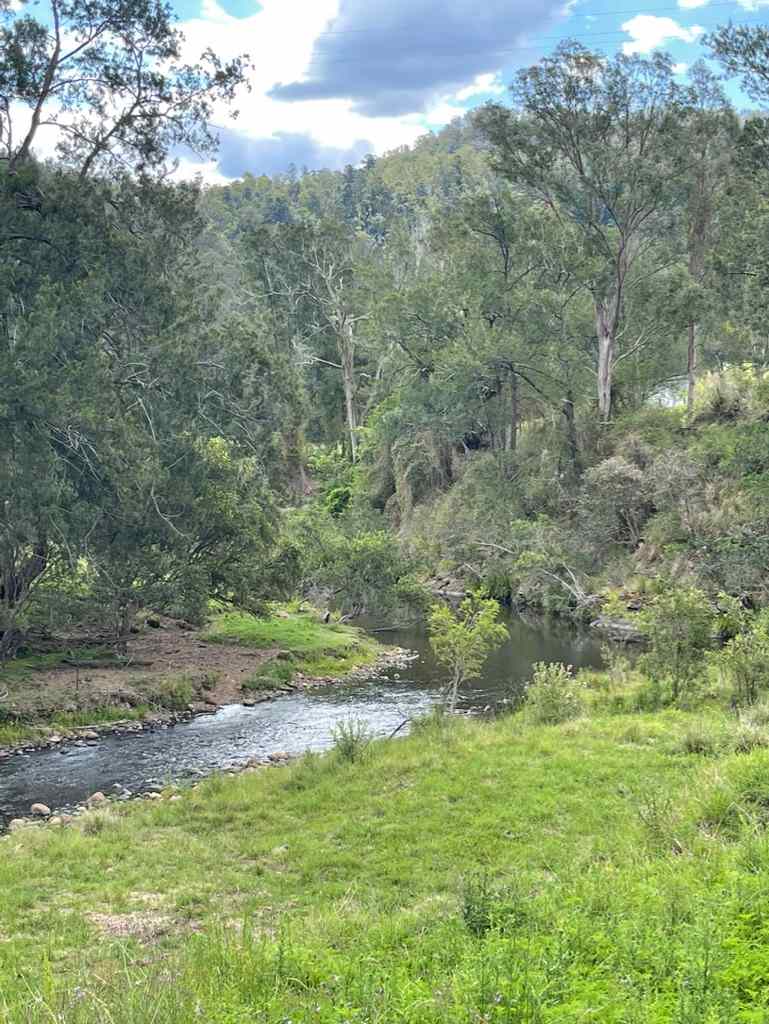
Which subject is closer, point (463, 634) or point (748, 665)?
point (748, 665)

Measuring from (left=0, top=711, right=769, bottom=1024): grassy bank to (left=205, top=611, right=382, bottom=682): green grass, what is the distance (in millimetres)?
11609

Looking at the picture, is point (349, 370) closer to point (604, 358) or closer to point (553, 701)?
point (604, 358)

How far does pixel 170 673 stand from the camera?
2266 centimetres

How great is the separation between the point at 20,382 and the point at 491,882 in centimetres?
1196

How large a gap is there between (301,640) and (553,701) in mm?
13817

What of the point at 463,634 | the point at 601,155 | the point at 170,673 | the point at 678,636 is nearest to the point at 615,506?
the point at 601,155

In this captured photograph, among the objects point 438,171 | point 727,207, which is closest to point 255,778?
point 727,207

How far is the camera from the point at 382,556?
30.9 m

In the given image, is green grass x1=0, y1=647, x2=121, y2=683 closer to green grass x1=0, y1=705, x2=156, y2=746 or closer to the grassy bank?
green grass x1=0, y1=705, x2=156, y2=746

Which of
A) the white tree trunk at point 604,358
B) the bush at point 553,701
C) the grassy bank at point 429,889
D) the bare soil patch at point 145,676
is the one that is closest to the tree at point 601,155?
the white tree trunk at point 604,358

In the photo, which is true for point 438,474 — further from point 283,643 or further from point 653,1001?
point 653,1001

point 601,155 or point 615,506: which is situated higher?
point 601,155

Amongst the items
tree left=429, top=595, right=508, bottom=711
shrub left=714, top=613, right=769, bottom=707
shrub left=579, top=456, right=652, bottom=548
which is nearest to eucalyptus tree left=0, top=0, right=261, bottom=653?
tree left=429, top=595, right=508, bottom=711

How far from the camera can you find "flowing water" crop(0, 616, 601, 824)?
14.8m
